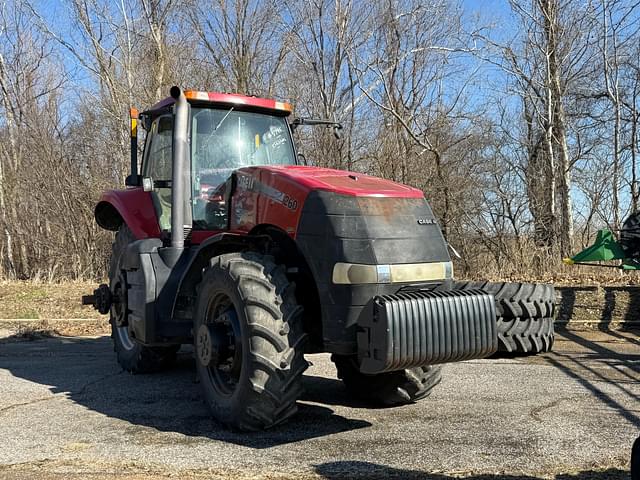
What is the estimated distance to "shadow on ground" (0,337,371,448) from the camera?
15.5 ft

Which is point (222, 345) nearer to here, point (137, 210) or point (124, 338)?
point (137, 210)

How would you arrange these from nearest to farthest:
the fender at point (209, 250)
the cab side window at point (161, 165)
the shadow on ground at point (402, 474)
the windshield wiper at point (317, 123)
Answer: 1. the shadow on ground at point (402, 474)
2. the fender at point (209, 250)
3. the cab side window at point (161, 165)
4. the windshield wiper at point (317, 123)

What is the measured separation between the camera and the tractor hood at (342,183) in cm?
462

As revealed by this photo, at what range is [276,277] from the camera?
180 inches

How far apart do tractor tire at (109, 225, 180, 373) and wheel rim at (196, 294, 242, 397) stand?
1680 millimetres

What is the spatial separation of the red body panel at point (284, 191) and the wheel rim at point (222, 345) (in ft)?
2.18

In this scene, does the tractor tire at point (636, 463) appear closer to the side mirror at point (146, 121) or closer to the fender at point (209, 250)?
the fender at point (209, 250)

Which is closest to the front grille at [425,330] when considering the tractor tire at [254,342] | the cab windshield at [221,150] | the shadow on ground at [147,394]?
the tractor tire at [254,342]

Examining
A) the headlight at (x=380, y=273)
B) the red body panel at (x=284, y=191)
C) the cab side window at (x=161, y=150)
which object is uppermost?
the cab side window at (x=161, y=150)

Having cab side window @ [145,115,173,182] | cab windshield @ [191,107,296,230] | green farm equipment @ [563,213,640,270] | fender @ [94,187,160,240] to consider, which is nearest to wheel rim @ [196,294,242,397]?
cab windshield @ [191,107,296,230]

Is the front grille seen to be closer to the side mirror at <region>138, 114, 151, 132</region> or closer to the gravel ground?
the gravel ground

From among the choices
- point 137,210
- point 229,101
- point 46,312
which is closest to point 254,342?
point 229,101

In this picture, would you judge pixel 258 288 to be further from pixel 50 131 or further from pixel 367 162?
pixel 50 131

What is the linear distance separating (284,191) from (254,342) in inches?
44.1
